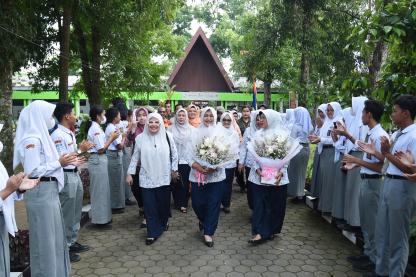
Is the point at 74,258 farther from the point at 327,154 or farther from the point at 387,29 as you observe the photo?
the point at 387,29

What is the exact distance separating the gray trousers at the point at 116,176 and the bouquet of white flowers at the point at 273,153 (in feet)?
9.00

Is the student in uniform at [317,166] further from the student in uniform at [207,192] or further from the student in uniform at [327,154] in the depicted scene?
the student in uniform at [207,192]

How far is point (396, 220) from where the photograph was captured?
3.80m

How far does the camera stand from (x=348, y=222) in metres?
5.72

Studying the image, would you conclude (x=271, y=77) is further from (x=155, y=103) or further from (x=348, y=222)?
(x=348, y=222)

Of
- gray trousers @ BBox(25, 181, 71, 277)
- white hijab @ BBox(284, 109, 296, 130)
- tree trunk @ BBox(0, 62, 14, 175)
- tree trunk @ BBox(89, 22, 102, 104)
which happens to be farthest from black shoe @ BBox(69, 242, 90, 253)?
tree trunk @ BBox(89, 22, 102, 104)

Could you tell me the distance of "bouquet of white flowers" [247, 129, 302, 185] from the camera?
5199 mm

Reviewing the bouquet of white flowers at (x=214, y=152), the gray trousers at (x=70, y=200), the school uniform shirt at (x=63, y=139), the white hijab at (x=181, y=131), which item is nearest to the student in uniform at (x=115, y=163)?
the white hijab at (x=181, y=131)

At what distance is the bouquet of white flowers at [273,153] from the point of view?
205 inches

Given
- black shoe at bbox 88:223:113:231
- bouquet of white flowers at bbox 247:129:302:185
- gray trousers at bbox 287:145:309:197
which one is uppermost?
bouquet of white flowers at bbox 247:129:302:185

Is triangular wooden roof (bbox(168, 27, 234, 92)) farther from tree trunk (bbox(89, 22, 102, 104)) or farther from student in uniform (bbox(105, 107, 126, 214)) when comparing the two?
student in uniform (bbox(105, 107, 126, 214))

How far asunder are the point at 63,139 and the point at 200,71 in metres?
20.4

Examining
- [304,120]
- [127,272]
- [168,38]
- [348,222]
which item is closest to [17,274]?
[127,272]

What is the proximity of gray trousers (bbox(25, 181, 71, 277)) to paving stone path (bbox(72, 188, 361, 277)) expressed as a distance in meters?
0.87
